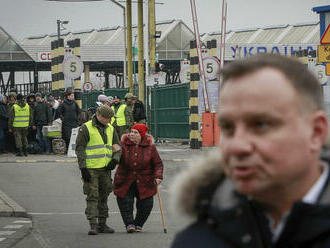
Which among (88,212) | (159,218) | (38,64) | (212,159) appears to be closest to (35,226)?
(88,212)

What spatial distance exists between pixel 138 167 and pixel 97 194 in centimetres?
71

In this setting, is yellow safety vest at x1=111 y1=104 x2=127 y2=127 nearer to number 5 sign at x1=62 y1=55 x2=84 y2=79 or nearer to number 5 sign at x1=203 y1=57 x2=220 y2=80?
number 5 sign at x1=203 y1=57 x2=220 y2=80

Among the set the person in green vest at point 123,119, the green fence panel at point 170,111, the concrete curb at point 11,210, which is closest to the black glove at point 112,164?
the concrete curb at point 11,210

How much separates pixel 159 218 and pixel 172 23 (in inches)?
2295

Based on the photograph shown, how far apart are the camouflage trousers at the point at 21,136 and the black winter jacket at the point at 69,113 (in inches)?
55.1

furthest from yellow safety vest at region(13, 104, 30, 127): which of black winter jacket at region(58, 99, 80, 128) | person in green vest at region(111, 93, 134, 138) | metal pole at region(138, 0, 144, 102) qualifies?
metal pole at region(138, 0, 144, 102)

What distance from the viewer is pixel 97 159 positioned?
12.4 metres

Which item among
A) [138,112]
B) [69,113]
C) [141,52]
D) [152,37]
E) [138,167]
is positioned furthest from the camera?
[141,52]

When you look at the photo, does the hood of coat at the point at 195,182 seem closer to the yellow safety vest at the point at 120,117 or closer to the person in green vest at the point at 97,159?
the person in green vest at the point at 97,159

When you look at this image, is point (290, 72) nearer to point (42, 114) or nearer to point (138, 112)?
point (138, 112)

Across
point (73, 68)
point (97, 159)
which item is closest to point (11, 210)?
point (97, 159)

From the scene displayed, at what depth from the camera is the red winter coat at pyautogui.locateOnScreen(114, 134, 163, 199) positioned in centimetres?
1209

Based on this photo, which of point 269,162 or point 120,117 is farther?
point 120,117

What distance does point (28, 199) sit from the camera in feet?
53.1
